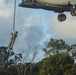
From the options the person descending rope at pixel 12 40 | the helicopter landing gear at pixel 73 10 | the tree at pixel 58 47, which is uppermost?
the helicopter landing gear at pixel 73 10

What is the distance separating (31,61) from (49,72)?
28827 millimetres

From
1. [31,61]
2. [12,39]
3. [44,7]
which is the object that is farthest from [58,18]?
[31,61]

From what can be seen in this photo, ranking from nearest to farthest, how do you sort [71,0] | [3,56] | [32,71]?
1. [71,0]
2. [32,71]
3. [3,56]

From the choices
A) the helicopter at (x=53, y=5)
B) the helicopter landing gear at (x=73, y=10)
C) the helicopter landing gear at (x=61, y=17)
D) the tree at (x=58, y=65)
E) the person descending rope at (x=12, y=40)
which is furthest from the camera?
the tree at (x=58, y=65)

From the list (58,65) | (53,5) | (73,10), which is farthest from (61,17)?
(58,65)

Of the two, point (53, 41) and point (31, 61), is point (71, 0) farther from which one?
point (53, 41)

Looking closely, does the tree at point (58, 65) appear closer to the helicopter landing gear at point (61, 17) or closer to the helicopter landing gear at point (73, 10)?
the helicopter landing gear at point (61, 17)

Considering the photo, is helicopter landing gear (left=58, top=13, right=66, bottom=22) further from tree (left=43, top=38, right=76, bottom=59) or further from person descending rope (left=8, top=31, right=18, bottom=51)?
tree (left=43, top=38, right=76, bottom=59)

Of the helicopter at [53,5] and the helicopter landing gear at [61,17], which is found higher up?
the helicopter at [53,5]

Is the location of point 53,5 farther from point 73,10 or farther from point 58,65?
point 58,65

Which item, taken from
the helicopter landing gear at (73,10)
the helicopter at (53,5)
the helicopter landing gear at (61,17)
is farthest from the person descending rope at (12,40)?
the helicopter landing gear at (61,17)

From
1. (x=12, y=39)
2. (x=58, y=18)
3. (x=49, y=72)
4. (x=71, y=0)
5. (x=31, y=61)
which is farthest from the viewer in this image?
(x=31, y=61)

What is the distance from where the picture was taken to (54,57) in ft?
301

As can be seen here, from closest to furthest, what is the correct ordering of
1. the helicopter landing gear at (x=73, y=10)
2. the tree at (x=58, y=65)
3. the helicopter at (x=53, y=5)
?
the helicopter at (x=53, y=5)
the helicopter landing gear at (x=73, y=10)
the tree at (x=58, y=65)
